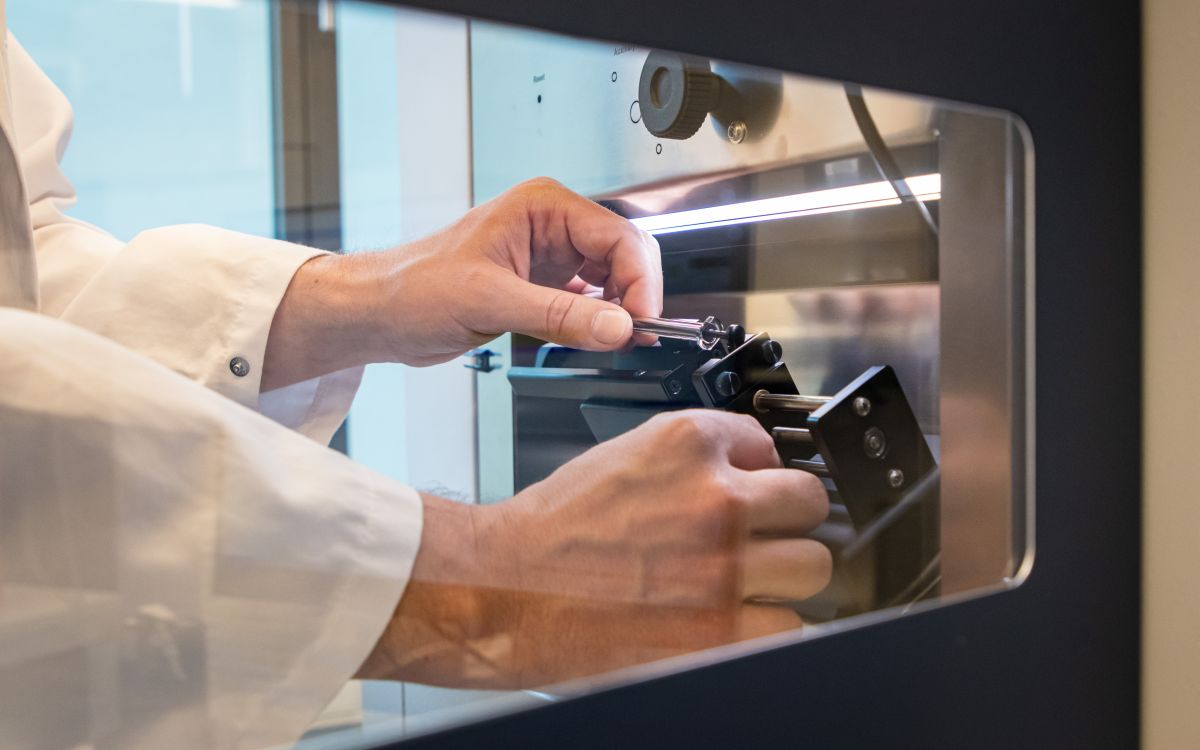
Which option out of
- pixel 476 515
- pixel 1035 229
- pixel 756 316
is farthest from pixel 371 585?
pixel 1035 229

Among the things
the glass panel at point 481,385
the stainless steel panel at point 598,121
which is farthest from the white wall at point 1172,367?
the stainless steel panel at point 598,121

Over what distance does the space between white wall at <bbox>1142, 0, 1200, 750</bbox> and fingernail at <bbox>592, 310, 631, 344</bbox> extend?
0.49m

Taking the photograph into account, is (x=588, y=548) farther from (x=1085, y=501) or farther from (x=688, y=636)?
(x=1085, y=501)

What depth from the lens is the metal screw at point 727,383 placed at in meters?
0.58

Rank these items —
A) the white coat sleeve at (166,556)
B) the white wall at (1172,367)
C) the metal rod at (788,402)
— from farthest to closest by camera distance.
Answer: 1. the white wall at (1172,367)
2. the metal rod at (788,402)
3. the white coat sleeve at (166,556)

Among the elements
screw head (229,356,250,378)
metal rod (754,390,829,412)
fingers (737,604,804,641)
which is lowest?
fingers (737,604,804,641)

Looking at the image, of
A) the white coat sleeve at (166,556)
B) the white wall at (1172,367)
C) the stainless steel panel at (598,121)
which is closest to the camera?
the white coat sleeve at (166,556)

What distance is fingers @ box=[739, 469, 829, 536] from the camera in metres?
0.56

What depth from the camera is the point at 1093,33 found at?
0.73 metres

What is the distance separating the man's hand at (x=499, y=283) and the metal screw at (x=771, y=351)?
106 millimetres

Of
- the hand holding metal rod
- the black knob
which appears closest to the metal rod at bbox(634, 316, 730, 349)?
the hand holding metal rod

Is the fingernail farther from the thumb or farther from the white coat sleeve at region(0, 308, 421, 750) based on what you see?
the white coat sleeve at region(0, 308, 421, 750)

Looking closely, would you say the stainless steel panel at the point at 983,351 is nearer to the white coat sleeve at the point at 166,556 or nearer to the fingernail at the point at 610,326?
the fingernail at the point at 610,326

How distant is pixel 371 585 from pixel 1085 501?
0.55m
